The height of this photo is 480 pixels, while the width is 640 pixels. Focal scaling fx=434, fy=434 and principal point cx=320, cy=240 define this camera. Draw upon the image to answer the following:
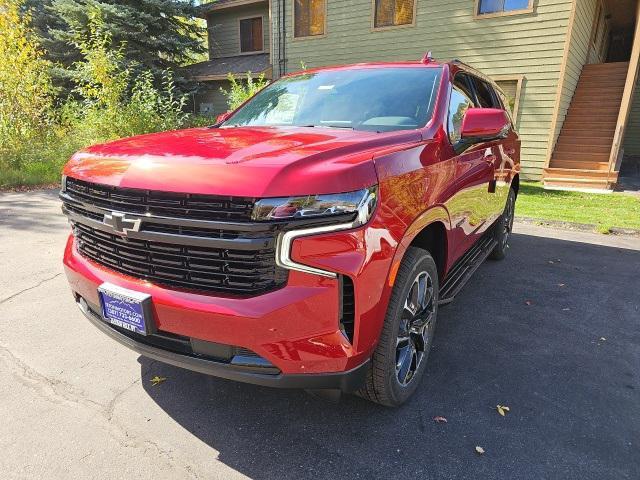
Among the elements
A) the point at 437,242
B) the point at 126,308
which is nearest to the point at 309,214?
the point at 126,308

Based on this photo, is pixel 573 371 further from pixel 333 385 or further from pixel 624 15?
pixel 624 15

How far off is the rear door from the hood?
65 cm

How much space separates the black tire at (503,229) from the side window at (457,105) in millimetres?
1809

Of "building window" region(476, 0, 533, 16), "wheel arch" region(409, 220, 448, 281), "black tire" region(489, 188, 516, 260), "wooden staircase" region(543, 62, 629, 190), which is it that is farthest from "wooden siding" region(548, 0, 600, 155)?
"wheel arch" region(409, 220, 448, 281)

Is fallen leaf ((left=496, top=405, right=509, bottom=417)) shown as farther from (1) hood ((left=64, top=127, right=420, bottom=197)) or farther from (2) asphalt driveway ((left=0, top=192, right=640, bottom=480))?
(1) hood ((left=64, top=127, right=420, bottom=197))

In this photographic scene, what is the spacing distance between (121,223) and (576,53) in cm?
1310

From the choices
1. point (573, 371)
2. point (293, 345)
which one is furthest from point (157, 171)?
point (573, 371)

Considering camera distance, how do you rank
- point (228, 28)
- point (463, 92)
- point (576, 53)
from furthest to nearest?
point (228, 28) → point (576, 53) → point (463, 92)

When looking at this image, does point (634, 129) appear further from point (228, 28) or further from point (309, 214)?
point (309, 214)

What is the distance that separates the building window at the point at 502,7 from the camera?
1068 cm

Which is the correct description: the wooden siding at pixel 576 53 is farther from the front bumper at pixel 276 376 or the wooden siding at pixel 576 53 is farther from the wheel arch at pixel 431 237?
the front bumper at pixel 276 376

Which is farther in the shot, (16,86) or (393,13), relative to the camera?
(393,13)

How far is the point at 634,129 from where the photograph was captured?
15445mm

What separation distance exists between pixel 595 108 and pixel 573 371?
11660 mm
